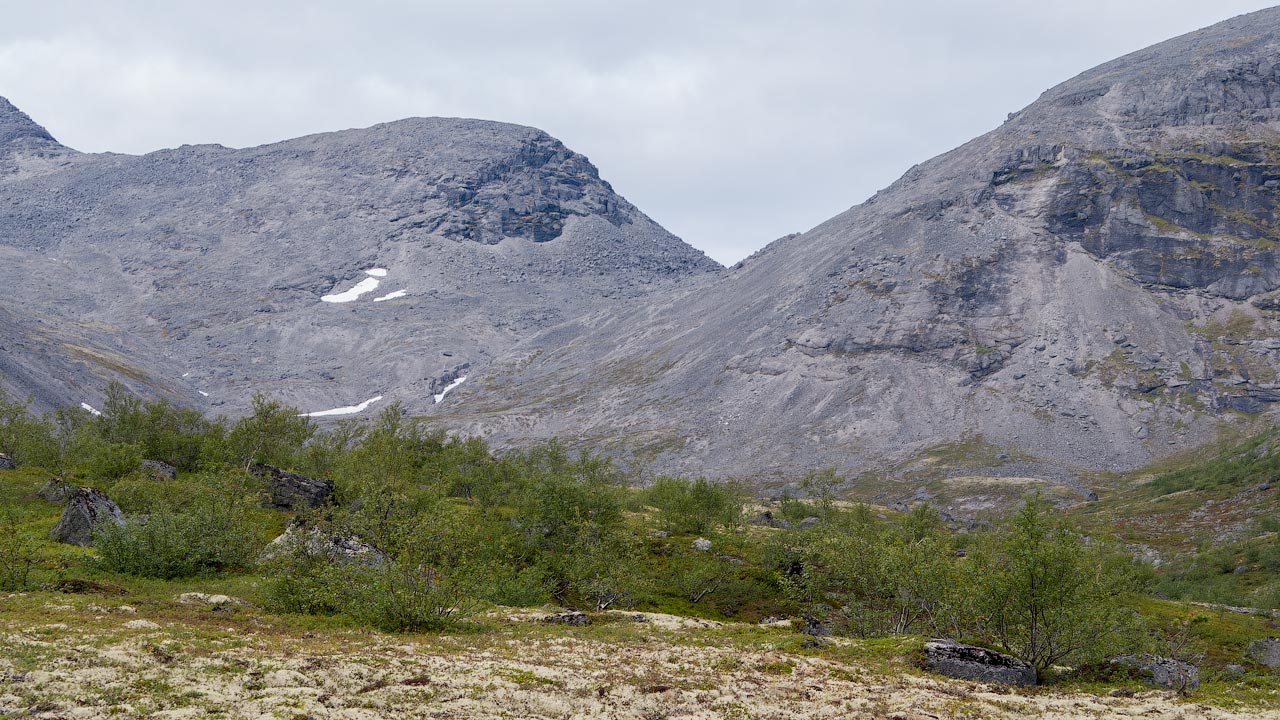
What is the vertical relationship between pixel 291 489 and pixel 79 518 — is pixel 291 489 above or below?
below

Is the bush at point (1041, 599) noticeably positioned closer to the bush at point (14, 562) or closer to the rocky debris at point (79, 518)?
the bush at point (14, 562)

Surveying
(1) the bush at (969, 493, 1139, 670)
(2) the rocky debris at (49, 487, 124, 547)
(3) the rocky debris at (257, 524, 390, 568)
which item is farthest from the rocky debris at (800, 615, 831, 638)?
(2) the rocky debris at (49, 487, 124, 547)

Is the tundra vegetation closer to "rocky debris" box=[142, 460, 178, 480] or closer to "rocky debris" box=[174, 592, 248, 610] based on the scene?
"rocky debris" box=[142, 460, 178, 480]

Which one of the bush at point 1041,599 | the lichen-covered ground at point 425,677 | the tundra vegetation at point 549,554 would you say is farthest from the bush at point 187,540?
the bush at point 1041,599

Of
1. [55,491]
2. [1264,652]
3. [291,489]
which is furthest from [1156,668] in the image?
[55,491]

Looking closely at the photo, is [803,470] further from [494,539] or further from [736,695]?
[736,695]

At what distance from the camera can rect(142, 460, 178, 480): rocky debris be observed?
2695 inches

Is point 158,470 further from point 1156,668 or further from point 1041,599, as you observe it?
point 1156,668

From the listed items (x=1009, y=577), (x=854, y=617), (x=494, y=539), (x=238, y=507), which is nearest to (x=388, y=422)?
(x=494, y=539)

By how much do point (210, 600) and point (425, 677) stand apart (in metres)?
18.6

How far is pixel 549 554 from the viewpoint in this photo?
67.3 m

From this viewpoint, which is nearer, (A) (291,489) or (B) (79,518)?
(B) (79,518)

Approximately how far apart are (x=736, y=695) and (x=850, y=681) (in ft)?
19.7

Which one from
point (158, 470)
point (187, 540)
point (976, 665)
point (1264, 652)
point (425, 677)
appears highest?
point (158, 470)
